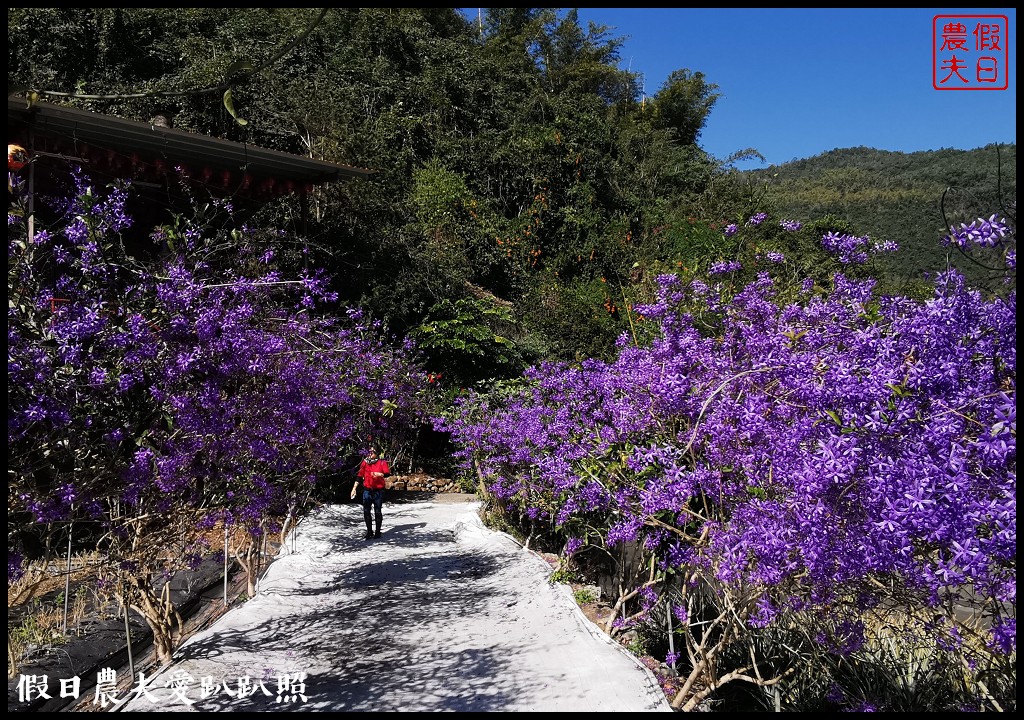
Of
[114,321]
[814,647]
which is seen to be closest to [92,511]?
[114,321]

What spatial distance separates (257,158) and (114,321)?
7.93 meters

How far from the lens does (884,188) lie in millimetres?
43906

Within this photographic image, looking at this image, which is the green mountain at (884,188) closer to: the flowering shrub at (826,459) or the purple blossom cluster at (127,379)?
→ the flowering shrub at (826,459)

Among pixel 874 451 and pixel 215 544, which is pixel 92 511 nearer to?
pixel 874 451

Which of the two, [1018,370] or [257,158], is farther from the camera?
[257,158]

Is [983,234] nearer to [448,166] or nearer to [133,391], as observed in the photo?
[133,391]

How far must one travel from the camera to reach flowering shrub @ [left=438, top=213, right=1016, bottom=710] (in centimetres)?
233

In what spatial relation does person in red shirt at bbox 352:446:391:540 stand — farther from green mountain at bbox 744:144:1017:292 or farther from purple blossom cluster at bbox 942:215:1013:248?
green mountain at bbox 744:144:1017:292

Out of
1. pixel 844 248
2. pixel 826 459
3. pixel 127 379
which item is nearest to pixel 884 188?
pixel 844 248

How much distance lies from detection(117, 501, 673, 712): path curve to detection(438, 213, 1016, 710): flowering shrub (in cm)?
65

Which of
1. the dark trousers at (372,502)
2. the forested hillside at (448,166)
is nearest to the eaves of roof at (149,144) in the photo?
the forested hillside at (448,166)

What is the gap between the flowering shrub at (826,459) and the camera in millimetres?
2334

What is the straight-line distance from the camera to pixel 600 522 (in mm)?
6527

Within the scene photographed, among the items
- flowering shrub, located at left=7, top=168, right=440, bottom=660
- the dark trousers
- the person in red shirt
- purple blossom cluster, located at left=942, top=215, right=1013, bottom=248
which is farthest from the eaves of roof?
purple blossom cluster, located at left=942, top=215, right=1013, bottom=248
